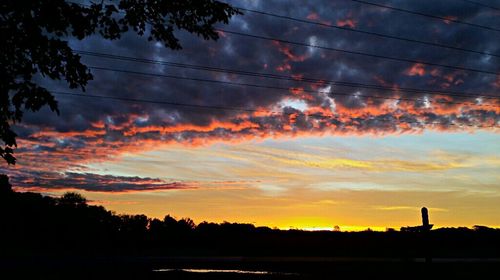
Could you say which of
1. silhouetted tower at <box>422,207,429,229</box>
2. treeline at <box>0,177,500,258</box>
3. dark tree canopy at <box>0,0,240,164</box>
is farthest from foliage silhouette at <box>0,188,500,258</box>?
dark tree canopy at <box>0,0,240,164</box>

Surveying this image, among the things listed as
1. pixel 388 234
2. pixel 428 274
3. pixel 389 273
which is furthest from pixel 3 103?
pixel 388 234

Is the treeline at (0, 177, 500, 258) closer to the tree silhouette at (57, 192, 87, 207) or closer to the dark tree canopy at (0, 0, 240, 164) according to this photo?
the tree silhouette at (57, 192, 87, 207)

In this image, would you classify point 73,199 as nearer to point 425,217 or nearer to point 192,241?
point 192,241

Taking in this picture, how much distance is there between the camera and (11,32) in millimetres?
10477

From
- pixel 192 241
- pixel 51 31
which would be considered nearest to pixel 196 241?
pixel 192 241

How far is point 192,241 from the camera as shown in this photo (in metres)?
68.1

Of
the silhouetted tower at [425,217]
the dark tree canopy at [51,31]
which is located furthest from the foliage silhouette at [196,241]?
the dark tree canopy at [51,31]

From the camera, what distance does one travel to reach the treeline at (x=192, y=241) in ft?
175

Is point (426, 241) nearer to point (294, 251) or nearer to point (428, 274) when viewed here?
point (428, 274)

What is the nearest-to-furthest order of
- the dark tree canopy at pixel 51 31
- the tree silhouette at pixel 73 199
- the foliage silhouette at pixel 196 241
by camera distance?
the dark tree canopy at pixel 51 31 < the foliage silhouette at pixel 196 241 < the tree silhouette at pixel 73 199

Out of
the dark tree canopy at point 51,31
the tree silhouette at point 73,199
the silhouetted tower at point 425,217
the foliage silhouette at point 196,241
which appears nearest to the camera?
the dark tree canopy at point 51,31

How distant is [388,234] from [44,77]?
2344 inches

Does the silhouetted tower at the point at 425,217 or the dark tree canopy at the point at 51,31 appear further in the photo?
the silhouetted tower at the point at 425,217

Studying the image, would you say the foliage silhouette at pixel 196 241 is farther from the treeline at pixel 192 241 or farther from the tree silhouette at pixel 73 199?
the tree silhouette at pixel 73 199
